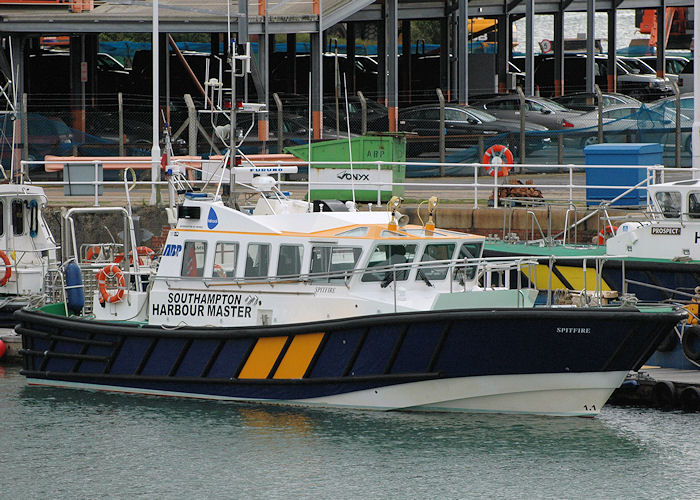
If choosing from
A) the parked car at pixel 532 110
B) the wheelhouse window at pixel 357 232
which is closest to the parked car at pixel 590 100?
the parked car at pixel 532 110

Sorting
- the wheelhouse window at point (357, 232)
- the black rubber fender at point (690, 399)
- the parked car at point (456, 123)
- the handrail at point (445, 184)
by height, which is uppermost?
the parked car at point (456, 123)

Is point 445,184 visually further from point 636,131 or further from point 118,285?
point 118,285

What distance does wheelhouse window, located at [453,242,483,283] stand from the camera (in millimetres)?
14078

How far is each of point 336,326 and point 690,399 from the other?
4305 millimetres

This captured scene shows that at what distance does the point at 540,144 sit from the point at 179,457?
14.4 metres

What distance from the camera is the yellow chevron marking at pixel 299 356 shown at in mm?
13531

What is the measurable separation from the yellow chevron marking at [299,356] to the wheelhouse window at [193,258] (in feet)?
5.10

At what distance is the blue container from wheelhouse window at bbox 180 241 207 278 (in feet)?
25.6

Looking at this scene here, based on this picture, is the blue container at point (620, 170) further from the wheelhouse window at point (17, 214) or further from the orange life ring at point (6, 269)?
the orange life ring at point (6, 269)

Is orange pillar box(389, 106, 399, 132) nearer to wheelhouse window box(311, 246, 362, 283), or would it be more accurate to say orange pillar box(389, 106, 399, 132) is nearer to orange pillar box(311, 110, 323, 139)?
orange pillar box(311, 110, 323, 139)

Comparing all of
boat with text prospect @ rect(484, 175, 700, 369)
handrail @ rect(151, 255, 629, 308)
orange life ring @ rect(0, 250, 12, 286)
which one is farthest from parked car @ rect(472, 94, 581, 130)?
handrail @ rect(151, 255, 629, 308)

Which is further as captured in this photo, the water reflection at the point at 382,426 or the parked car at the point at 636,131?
the parked car at the point at 636,131

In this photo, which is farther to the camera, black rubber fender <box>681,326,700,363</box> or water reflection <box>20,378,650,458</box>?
black rubber fender <box>681,326,700,363</box>

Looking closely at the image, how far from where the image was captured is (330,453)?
12.5 meters
